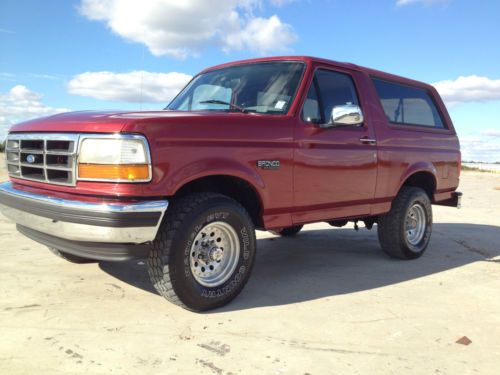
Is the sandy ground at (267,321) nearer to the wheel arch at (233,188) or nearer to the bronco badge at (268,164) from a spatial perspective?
the wheel arch at (233,188)

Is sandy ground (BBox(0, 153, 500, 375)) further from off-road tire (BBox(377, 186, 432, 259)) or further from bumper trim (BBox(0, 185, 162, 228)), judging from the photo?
bumper trim (BBox(0, 185, 162, 228))

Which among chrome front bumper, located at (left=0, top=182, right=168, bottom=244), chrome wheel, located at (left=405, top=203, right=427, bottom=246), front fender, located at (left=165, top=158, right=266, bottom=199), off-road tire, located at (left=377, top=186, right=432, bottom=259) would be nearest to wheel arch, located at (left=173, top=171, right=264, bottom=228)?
front fender, located at (left=165, top=158, right=266, bottom=199)

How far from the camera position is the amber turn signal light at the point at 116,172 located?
118 inches

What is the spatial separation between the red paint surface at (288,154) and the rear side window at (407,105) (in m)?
0.13

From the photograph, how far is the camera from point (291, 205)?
4016 mm

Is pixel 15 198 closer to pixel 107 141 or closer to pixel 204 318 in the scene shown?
pixel 107 141

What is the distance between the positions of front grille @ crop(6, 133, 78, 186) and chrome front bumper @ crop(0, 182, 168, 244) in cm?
19

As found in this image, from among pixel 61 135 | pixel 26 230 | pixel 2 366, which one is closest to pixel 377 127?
pixel 61 135

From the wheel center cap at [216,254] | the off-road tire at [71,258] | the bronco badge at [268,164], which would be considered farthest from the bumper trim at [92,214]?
the off-road tire at [71,258]

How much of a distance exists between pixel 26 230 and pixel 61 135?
3.28 feet

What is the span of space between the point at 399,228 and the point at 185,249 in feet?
9.94

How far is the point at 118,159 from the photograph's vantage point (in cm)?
298

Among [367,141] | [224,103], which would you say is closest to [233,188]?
[224,103]

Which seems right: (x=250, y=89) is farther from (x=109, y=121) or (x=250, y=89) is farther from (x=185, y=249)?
(x=185, y=249)
